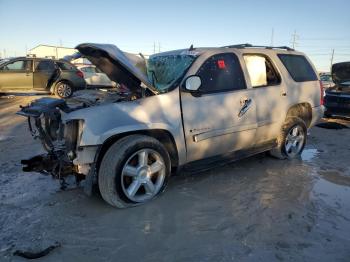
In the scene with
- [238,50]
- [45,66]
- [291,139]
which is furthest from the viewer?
[45,66]

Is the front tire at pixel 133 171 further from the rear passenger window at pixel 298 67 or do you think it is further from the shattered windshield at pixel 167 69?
the rear passenger window at pixel 298 67

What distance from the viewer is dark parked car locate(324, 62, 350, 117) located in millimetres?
9781

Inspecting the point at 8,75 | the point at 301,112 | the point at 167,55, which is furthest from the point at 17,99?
the point at 301,112

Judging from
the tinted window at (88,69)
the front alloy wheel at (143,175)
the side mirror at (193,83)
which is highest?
the tinted window at (88,69)

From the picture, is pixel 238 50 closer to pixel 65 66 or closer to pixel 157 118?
pixel 157 118

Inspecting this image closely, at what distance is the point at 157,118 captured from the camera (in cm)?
402

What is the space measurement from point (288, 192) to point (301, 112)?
212 centimetres

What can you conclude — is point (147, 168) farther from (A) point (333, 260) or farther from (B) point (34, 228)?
(A) point (333, 260)

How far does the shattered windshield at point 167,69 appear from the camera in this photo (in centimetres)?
441

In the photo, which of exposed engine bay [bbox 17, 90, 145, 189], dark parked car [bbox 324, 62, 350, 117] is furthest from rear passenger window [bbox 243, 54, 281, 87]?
dark parked car [bbox 324, 62, 350, 117]

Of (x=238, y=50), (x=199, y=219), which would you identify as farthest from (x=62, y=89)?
(x=199, y=219)

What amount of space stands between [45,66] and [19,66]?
0.97 metres

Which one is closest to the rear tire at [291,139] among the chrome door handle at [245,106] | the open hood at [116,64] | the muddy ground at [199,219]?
the muddy ground at [199,219]

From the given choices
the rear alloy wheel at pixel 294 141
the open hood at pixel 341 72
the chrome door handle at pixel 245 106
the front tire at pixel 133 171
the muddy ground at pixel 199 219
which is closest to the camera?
the muddy ground at pixel 199 219
